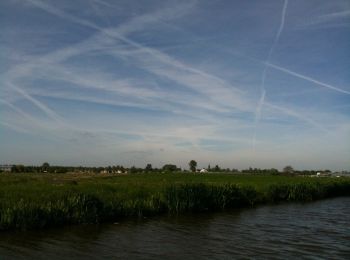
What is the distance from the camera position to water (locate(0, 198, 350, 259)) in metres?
18.8

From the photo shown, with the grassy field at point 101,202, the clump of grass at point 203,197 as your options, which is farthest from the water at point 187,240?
the clump of grass at point 203,197

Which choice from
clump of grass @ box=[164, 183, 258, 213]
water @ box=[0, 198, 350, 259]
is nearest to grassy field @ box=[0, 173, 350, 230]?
clump of grass @ box=[164, 183, 258, 213]

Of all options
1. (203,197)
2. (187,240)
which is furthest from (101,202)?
(203,197)

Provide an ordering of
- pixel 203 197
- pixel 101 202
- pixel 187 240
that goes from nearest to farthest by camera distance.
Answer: pixel 187 240 → pixel 101 202 → pixel 203 197

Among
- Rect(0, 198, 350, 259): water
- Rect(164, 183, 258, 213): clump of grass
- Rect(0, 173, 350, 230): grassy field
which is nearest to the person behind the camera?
Rect(0, 198, 350, 259): water

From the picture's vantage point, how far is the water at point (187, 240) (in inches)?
739

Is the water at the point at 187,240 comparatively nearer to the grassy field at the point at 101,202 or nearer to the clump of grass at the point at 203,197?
the grassy field at the point at 101,202

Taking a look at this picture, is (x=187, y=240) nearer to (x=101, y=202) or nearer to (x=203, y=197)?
(x=101, y=202)

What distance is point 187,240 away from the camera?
22.4m

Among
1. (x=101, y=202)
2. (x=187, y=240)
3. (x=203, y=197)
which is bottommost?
(x=187, y=240)

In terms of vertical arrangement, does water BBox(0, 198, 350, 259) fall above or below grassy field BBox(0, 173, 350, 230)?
below

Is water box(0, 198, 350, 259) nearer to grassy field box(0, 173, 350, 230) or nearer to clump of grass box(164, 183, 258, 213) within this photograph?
grassy field box(0, 173, 350, 230)

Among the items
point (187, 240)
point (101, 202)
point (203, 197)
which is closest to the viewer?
point (187, 240)

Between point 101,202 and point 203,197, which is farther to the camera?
point 203,197
